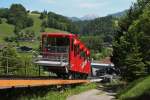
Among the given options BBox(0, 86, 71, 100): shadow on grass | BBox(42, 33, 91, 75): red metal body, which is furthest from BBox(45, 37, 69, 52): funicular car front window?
BBox(0, 86, 71, 100): shadow on grass

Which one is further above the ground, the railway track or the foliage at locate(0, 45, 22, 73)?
the foliage at locate(0, 45, 22, 73)

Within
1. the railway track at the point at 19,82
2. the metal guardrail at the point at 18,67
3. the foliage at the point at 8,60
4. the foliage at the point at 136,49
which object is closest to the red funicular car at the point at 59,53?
the metal guardrail at the point at 18,67

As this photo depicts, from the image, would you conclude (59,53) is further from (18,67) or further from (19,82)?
(19,82)

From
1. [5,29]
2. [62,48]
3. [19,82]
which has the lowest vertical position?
[19,82]

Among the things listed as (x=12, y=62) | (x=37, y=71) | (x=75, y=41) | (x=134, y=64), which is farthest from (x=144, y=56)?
(x=12, y=62)

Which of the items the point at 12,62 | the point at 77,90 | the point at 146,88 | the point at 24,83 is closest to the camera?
the point at 146,88

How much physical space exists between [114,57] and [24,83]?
1455 inches

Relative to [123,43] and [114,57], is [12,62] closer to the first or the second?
[123,43]

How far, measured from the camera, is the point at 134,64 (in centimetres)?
3734

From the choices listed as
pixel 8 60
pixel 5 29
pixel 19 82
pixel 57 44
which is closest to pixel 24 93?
pixel 8 60

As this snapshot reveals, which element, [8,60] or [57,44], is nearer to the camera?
[8,60]

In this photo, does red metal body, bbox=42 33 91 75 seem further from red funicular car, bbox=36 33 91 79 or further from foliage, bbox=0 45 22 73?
foliage, bbox=0 45 22 73

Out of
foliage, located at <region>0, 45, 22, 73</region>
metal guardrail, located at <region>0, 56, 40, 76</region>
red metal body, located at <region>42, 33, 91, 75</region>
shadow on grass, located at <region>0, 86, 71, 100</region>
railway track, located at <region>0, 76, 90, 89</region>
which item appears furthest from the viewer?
red metal body, located at <region>42, 33, 91, 75</region>

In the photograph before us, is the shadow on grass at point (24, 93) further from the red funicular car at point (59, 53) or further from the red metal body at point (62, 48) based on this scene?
the red metal body at point (62, 48)
